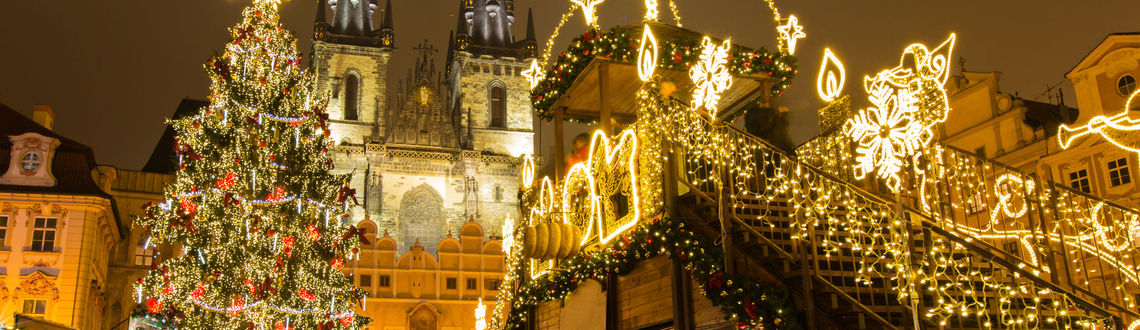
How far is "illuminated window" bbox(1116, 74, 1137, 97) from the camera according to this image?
16547mm

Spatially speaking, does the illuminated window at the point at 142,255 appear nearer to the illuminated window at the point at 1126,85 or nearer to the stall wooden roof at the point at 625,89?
the stall wooden roof at the point at 625,89

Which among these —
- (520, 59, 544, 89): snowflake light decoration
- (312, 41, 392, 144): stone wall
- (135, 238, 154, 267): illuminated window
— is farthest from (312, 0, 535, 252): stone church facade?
(520, 59, 544, 89): snowflake light decoration

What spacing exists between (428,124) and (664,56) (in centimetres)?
3507

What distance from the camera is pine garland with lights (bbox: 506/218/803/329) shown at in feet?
21.1

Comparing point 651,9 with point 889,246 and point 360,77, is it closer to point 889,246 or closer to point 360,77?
point 889,246

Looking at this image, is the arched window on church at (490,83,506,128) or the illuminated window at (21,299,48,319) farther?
the arched window on church at (490,83,506,128)

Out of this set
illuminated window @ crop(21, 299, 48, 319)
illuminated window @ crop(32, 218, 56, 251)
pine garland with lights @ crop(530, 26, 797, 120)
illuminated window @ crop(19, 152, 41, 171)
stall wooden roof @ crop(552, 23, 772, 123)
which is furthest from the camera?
illuminated window @ crop(19, 152, 41, 171)

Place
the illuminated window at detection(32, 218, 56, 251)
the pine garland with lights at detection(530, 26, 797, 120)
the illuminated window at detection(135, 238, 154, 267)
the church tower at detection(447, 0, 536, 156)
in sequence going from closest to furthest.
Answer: the pine garland with lights at detection(530, 26, 797, 120) → the illuminated window at detection(32, 218, 56, 251) → the illuminated window at detection(135, 238, 154, 267) → the church tower at detection(447, 0, 536, 156)

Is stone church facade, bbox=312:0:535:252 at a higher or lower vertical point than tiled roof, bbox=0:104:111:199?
higher

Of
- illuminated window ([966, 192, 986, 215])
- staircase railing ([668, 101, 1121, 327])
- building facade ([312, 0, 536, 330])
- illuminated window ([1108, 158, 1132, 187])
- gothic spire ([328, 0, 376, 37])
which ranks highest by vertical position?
gothic spire ([328, 0, 376, 37])

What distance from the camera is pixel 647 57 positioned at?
30.1ft

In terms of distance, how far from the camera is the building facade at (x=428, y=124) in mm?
41500

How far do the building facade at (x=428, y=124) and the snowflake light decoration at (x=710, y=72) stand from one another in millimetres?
28126

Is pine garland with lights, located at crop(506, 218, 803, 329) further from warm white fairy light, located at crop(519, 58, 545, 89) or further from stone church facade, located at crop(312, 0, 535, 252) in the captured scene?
stone church facade, located at crop(312, 0, 535, 252)
